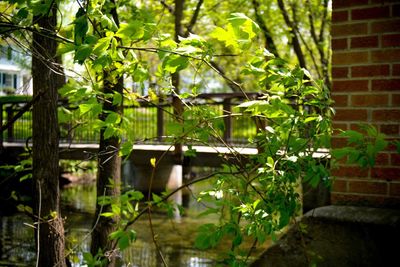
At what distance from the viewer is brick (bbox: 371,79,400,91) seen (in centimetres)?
290

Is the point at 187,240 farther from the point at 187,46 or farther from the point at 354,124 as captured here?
the point at 187,46

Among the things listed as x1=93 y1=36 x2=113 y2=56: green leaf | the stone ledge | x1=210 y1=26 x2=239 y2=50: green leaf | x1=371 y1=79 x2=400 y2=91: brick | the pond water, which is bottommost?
the pond water

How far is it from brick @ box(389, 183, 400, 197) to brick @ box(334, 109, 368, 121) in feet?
1.40

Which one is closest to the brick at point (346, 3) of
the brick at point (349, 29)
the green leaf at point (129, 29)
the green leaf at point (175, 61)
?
the brick at point (349, 29)

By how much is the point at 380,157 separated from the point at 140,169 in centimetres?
1177

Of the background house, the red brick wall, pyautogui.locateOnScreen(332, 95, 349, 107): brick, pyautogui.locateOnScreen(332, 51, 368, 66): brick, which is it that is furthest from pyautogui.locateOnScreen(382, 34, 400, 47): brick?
the background house

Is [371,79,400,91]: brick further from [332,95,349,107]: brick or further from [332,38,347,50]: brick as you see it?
[332,38,347,50]: brick

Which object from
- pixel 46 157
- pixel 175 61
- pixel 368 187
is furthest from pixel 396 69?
pixel 46 157

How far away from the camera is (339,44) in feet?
10.2

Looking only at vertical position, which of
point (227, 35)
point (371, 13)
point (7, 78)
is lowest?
point (227, 35)

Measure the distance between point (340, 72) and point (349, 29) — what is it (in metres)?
0.27

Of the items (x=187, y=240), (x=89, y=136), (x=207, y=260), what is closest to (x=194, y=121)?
(x=207, y=260)

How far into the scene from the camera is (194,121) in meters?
2.46

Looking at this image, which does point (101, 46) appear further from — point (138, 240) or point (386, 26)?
point (138, 240)
